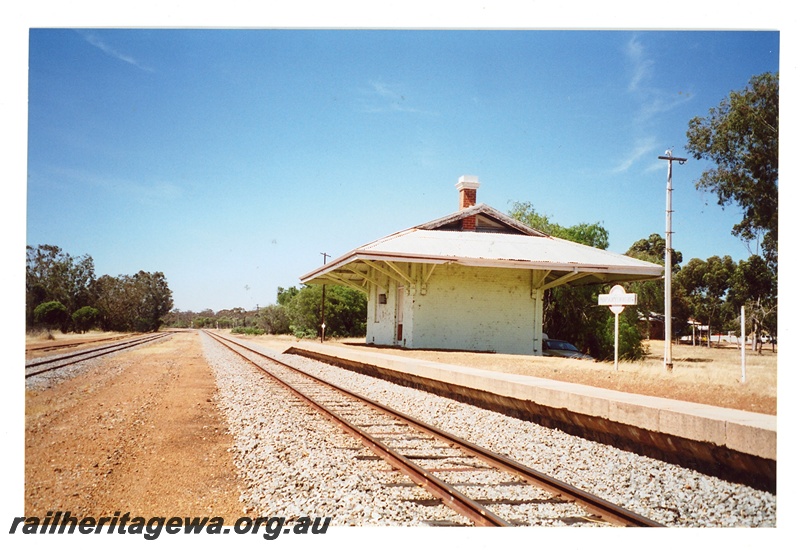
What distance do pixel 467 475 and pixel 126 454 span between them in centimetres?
391

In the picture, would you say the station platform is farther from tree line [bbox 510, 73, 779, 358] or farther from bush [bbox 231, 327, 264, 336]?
bush [bbox 231, 327, 264, 336]

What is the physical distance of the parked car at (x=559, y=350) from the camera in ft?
64.5

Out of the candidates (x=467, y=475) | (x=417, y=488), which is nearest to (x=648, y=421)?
(x=467, y=475)

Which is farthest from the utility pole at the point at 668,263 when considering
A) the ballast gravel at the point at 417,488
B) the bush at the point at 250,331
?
the bush at the point at 250,331

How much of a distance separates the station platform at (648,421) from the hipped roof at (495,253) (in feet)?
22.1

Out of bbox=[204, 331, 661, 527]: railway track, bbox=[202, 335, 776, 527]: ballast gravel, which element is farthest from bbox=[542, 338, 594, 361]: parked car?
bbox=[204, 331, 661, 527]: railway track

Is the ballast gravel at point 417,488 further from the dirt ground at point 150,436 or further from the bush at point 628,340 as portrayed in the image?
the bush at point 628,340

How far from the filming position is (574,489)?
179 inches

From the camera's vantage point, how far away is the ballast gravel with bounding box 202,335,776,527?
14.2ft

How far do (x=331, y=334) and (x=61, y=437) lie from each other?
32.6 meters

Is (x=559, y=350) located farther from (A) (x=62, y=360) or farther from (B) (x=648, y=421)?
(A) (x=62, y=360)

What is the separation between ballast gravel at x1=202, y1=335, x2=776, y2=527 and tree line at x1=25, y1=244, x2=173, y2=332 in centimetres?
279

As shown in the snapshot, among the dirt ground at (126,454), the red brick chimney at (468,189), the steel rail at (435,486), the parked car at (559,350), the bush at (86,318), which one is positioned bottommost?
the parked car at (559,350)

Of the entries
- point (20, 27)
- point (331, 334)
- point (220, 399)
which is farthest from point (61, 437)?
point (331, 334)
